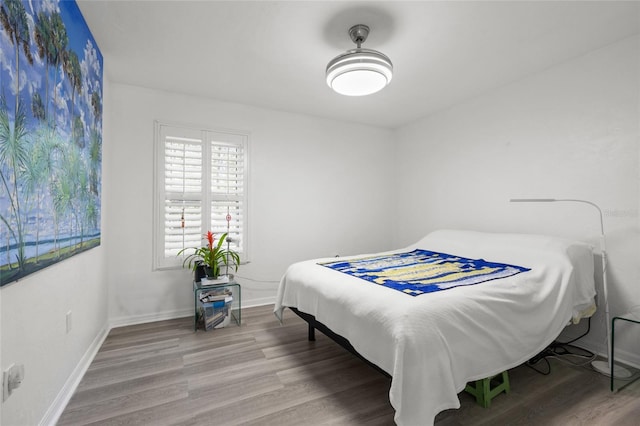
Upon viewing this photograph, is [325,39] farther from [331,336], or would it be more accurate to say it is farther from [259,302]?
[259,302]

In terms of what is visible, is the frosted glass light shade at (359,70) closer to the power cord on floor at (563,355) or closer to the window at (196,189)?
the window at (196,189)

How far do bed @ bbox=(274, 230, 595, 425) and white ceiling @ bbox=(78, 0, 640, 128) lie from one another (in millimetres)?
1675

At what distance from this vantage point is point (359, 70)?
7.12ft

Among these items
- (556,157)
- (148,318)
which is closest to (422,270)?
(556,157)

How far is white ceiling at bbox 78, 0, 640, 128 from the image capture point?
6.56 feet

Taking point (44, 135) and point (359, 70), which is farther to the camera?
point (359, 70)

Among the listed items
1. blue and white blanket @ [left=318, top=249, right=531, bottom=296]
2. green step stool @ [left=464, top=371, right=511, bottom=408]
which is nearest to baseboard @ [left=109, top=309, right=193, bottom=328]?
blue and white blanket @ [left=318, top=249, right=531, bottom=296]

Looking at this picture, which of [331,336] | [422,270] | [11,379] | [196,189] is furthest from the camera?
[196,189]

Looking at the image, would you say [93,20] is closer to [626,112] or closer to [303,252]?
[303,252]

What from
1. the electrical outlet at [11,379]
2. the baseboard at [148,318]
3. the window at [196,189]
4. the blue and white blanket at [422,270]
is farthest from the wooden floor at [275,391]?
the window at [196,189]

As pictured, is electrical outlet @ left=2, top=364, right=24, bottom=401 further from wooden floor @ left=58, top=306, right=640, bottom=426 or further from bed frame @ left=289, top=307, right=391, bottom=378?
bed frame @ left=289, top=307, right=391, bottom=378

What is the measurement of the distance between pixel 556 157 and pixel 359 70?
7.03ft

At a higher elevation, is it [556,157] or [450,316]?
[556,157]

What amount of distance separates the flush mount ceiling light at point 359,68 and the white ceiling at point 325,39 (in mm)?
108
